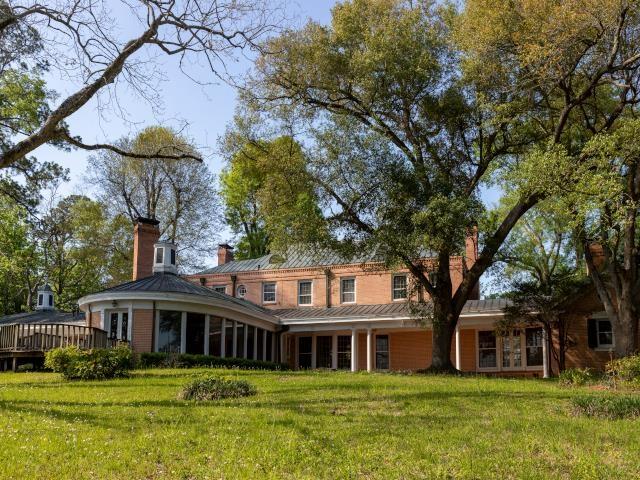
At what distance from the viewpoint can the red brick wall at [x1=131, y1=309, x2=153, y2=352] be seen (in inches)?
1004

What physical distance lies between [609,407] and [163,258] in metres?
23.0

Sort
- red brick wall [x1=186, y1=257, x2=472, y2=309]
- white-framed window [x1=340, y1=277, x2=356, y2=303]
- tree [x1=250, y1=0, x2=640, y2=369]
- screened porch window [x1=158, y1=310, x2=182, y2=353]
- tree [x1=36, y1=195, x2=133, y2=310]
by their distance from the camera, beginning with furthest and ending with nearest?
tree [x1=36, y1=195, x2=133, y2=310] → white-framed window [x1=340, y1=277, x2=356, y2=303] → red brick wall [x1=186, y1=257, x2=472, y2=309] → screened porch window [x1=158, y1=310, x2=182, y2=353] → tree [x1=250, y1=0, x2=640, y2=369]

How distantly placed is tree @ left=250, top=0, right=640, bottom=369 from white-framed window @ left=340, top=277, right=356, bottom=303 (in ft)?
40.9

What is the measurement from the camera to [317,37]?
21984 millimetres

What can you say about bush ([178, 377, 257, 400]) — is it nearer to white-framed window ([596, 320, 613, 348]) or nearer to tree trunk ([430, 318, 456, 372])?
tree trunk ([430, 318, 456, 372])

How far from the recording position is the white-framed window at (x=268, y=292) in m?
38.0

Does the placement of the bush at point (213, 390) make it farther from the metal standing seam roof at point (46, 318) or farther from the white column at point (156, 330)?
the metal standing seam roof at point (46, 318)

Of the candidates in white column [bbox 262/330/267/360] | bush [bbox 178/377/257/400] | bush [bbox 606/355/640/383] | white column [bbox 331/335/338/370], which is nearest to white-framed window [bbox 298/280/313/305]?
white column [bbox 331/335/338/370]

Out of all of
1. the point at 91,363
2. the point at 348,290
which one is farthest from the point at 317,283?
the point at 91,363

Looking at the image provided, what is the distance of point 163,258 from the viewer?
99.7ft

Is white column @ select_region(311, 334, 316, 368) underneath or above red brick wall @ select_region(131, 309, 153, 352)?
underneath

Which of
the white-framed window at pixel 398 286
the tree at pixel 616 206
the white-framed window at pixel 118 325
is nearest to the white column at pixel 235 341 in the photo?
the white-framed window at pixel 118 325

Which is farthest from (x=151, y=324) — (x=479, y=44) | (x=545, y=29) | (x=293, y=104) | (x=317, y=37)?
(x=545, y=29)

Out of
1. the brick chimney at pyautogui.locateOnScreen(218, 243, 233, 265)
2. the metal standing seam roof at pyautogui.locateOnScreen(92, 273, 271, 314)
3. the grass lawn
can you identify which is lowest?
the grass lawn
